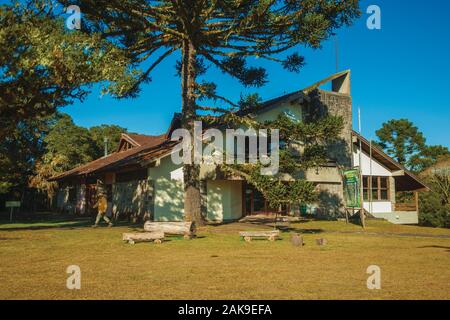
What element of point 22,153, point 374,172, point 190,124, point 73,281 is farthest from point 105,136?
point 73,281

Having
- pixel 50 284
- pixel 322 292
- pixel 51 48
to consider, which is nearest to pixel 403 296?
pixel 322 292

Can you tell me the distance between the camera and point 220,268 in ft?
31.1

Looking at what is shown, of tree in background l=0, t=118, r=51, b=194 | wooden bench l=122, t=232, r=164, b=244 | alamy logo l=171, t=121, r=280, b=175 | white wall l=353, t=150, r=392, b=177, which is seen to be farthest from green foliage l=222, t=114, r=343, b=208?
tree in background l=0, t=118, r=51, b=194

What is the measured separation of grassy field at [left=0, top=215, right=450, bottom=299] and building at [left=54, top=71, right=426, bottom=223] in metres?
8.07

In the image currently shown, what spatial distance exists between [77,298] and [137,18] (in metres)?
13.3

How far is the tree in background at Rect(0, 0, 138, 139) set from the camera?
15070 millimetres

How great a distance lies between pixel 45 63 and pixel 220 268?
994cm

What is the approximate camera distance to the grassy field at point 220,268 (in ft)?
23.1

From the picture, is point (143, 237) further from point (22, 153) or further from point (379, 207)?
point (22, 153)

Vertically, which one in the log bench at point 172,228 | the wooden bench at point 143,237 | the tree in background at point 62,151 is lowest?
the wooden bench at point 143,237

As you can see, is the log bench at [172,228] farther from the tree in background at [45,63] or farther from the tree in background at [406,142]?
the tree in background at [406,142]

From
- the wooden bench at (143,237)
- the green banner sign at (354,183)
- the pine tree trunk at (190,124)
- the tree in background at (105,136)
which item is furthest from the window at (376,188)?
the tree in background at (105,136)

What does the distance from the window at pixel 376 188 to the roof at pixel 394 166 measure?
3.80 feet
